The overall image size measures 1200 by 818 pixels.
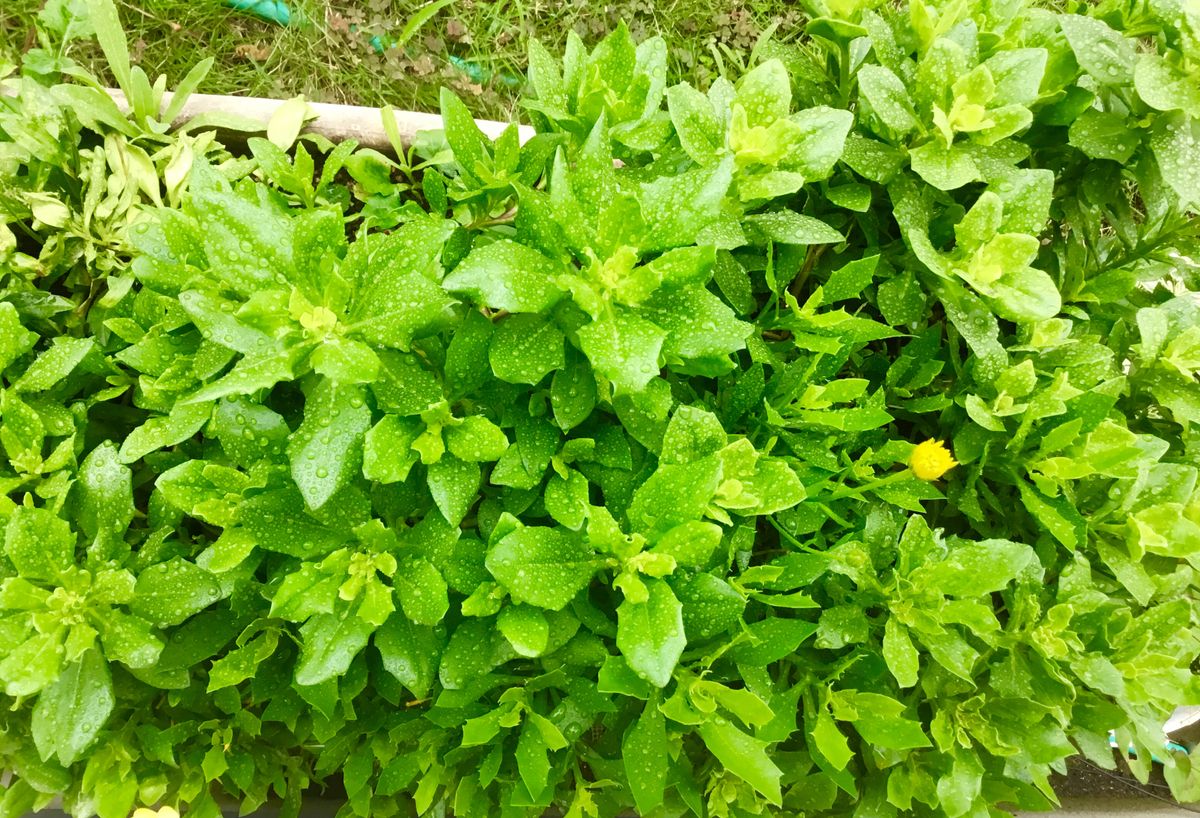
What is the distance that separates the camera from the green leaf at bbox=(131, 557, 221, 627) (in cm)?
99

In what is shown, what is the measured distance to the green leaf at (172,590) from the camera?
3.24ft

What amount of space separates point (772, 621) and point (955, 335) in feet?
1.75

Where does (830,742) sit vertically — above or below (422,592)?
below

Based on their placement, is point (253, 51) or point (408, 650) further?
point (253, 51)

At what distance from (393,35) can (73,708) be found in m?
1.78

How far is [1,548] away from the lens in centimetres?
98

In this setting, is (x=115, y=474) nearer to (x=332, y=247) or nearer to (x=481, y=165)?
(x=332, y=247)

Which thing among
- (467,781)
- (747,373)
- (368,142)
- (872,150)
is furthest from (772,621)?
(368,142)

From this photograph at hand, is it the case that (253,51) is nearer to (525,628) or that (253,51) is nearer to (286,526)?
(286,526)

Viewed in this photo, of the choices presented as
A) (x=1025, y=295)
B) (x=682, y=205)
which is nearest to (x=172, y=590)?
(x=682, y=205)

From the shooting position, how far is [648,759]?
1.03m

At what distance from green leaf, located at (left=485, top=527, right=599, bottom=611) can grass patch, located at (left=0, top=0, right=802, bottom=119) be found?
5.04ft

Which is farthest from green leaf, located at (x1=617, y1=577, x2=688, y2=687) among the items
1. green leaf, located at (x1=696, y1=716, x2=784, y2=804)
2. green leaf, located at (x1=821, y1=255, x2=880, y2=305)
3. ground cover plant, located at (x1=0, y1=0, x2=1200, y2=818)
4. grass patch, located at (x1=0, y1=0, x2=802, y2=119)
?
grass patch, located at (x1=0, y1=0, x2=802, y2=119)

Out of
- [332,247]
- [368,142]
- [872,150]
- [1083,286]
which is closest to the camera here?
[332,247]
